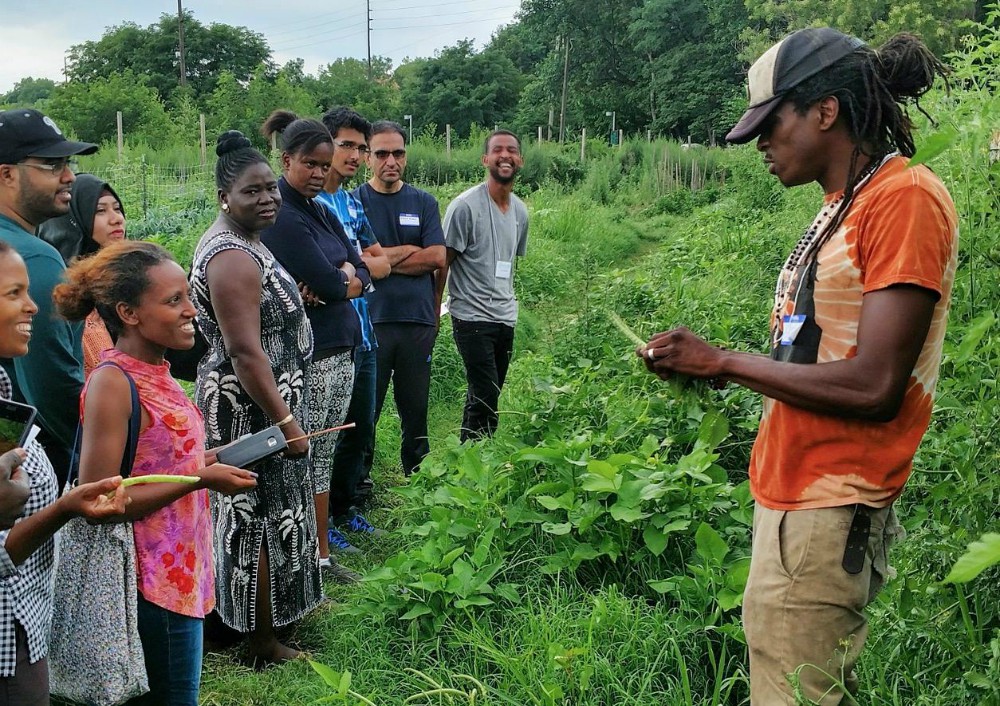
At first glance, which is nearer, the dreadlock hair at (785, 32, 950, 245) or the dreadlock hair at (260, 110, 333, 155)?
the dreadlock hair at (785, 32, 950, 245)

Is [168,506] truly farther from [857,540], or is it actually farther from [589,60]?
[589,60]

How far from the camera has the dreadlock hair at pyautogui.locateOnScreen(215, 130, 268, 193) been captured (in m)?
3.67

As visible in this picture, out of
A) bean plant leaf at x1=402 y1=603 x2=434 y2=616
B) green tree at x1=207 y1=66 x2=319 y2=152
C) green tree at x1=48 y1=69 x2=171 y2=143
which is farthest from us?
green tree at x1=48 y1=69 x2=171 y2=143

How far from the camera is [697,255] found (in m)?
10.1

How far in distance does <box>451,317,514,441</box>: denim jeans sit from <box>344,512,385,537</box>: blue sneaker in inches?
31.8

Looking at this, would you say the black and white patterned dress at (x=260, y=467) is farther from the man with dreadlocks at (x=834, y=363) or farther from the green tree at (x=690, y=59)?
the green tree at (x=690, y=59)

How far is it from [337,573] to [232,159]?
206 cm

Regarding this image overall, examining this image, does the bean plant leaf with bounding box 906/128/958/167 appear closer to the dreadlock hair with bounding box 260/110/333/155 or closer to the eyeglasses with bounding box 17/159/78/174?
the eyeglasses with bounding box 17/159/78/174

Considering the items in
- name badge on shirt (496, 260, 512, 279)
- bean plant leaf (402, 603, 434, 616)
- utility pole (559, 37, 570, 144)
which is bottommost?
bean plant leaf (402, 603, 434, 616)

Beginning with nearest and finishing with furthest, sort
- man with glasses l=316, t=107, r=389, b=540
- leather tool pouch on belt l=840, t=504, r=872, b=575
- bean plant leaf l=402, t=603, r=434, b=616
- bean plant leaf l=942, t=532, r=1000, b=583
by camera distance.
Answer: bean plant leaf l=942, t=532, r=1000, b=583, leather tool pouch on belt l=840, t=504, r=872, b=575, bean plant leaf l=402, t=603, r=434, b=616, man with glasses l=316, t=107, r=389, b=540

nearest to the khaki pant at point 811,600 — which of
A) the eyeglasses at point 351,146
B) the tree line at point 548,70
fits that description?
the eyeglasses at point 351,146

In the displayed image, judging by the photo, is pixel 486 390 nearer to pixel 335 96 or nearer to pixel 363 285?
pixel 363 285

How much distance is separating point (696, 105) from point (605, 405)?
160 feet

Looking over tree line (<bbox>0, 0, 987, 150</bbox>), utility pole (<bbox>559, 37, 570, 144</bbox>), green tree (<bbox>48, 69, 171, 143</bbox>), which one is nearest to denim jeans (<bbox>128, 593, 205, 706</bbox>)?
green tree (<bbox>48, 69, 171, 143</bbox>)
